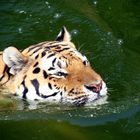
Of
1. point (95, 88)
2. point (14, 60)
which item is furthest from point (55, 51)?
point (95, 88)

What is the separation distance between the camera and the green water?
6322 mm

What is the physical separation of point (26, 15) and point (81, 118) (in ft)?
12.3

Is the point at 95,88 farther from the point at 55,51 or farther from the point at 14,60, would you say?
the point at 14,60

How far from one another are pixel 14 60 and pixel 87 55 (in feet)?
7.05

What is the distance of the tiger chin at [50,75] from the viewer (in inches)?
256

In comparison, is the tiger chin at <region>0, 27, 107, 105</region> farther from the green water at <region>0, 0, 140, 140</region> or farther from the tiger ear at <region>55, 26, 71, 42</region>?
the tiger ear at <region>55, 26, 71, 42</region>

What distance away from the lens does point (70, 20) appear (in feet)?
32.1

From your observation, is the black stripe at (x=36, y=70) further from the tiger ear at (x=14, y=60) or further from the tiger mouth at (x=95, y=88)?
the tiger mouth at (x=95, y=88)

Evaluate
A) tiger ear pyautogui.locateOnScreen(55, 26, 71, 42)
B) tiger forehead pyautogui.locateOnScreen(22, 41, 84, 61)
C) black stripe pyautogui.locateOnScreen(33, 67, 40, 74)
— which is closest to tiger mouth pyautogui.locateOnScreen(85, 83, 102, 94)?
tiger forehead pyautogui.locateOnScreen(22, 41, 84, 61)

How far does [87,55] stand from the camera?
28.5ft

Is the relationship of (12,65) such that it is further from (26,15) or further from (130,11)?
(130,11)

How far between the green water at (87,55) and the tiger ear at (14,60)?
421 millimetres

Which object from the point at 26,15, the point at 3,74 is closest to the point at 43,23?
the point at 26,15

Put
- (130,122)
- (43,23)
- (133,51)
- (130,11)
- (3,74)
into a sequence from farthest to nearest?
(130,11) < (43,23) < (133,51) < (3,74) < (130,122)
